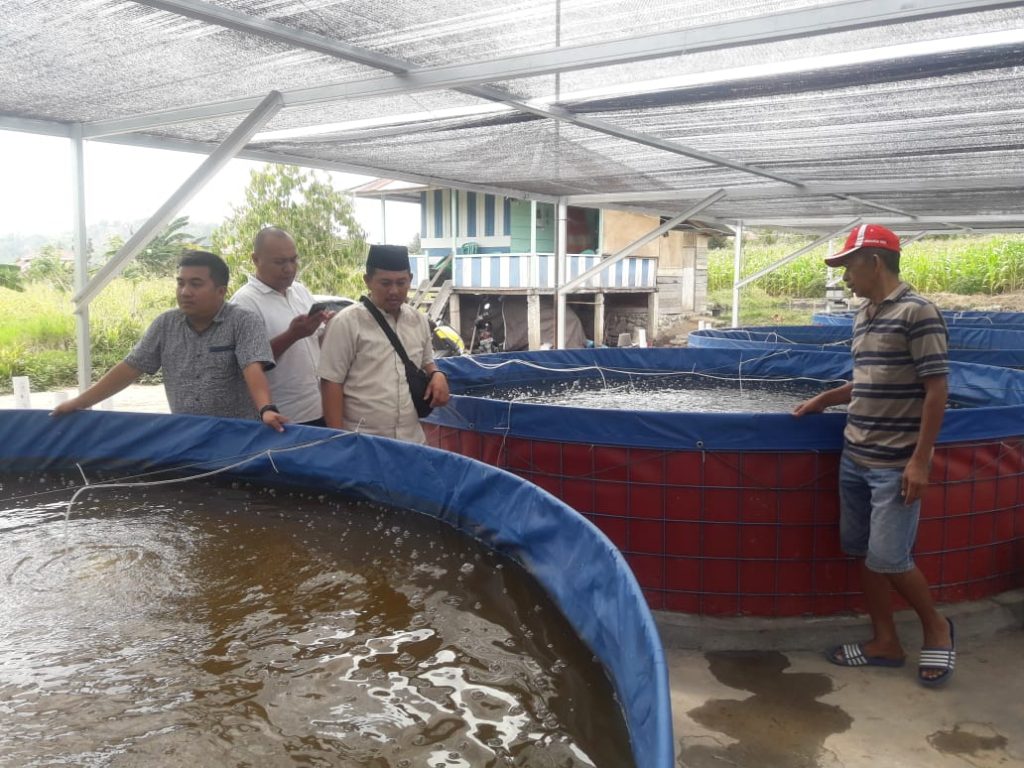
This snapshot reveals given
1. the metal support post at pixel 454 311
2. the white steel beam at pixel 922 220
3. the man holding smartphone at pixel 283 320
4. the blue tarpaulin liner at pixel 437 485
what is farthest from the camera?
the metal support post at pixel 454 311

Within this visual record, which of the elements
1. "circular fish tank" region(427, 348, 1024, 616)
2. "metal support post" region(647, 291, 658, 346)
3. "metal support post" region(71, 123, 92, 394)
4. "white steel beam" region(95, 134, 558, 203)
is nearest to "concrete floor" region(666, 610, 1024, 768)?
"circular fish tank" region(427, 348, 1024, 616)

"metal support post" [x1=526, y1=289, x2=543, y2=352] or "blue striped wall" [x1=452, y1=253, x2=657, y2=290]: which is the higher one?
"blue striped wall" [x1=452, y1=253, x2=657, y2=290]

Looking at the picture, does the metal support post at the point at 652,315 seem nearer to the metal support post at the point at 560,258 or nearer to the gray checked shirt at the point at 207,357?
the metal support post at the point at 560,258

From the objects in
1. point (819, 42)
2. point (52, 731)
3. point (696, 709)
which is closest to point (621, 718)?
point (52, 731)

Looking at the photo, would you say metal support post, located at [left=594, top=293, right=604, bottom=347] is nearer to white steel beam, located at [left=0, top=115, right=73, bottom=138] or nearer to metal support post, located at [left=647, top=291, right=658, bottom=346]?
metal support post, located at [left=647, top=291, right=658, bottom=346]

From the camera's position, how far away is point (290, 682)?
128 cm

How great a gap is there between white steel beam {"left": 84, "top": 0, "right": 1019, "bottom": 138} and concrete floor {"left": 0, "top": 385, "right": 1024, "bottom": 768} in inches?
92.7

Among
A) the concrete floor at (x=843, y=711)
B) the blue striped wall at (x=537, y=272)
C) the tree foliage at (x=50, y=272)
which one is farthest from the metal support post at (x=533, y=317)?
the concrete floor at (x=843, y=711)

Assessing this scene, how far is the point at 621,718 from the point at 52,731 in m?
0.86

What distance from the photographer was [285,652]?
1379mm

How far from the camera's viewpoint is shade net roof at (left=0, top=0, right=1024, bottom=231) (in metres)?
2.91

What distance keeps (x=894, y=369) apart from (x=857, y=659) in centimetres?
119

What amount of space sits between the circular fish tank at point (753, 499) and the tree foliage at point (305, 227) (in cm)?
1260

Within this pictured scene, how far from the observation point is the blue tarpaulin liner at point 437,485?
1105 millimetres
